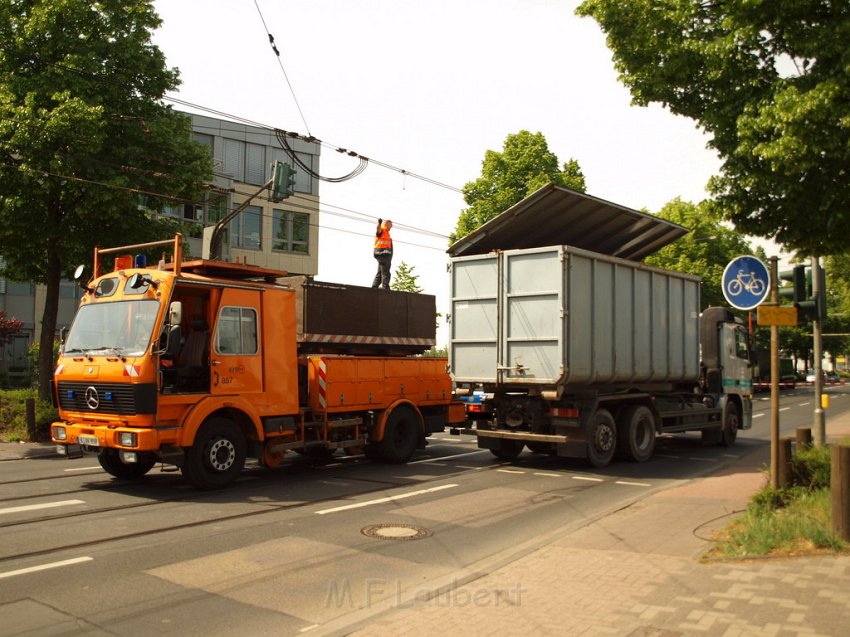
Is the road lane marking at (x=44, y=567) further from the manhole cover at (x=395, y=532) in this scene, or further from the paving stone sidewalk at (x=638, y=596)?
the paving stone sidewalk at (x=638, y=596)

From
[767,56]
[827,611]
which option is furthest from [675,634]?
[767,56]

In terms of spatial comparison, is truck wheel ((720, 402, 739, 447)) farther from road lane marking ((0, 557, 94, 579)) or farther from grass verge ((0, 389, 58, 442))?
grass verge ((0, 389, 58, 442))

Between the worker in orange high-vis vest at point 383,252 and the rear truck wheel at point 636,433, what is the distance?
215 inches

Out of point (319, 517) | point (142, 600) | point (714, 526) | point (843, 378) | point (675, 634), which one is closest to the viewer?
point (675, 634)

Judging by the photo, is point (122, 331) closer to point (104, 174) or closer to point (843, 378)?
point (104, 174)

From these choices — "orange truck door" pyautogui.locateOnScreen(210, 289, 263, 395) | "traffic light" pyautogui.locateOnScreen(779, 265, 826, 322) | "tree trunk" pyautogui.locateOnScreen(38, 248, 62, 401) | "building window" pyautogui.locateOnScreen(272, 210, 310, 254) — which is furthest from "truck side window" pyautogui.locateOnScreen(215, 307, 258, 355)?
"building window" pyautogui.locateOnScreen(272, 210, 310, 254)

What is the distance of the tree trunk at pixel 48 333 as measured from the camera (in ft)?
55.9

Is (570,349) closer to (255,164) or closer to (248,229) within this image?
(248,229)

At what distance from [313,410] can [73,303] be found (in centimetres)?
2911

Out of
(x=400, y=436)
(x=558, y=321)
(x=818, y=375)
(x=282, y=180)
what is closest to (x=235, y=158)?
(x=282, y=180)

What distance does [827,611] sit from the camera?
184 inches

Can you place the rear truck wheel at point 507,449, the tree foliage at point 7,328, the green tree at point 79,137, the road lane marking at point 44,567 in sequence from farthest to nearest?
the tree foliage at point 7,328 < the green tree at point 79,137 < the rear truck wheel at point 507,449 < the road lane marking at point 44,567

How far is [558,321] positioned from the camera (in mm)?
11453

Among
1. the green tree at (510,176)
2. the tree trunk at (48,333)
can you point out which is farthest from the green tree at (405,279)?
the tree trunk at (48,333)
